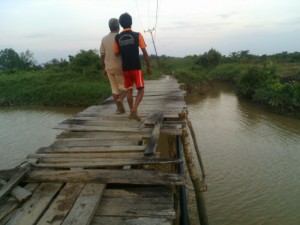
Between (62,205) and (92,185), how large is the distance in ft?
1.14

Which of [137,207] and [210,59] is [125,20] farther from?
[210,59]

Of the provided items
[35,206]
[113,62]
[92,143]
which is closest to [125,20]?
[113,62]

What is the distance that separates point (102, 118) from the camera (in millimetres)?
5289

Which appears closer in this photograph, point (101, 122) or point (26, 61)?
point (101, 122)

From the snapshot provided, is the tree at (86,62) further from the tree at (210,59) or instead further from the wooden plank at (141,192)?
the wooden plank at (141,192)

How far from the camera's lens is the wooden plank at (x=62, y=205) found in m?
2.35

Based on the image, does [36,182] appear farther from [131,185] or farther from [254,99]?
[254,99]

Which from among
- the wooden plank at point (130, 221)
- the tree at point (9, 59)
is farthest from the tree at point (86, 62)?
the wooden plank at point (130, 221)

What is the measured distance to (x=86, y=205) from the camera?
2477mm

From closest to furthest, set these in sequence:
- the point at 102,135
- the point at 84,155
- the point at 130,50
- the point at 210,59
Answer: the point at 84,155
the point at 102,135
the point at 130,50
the point at 210,59

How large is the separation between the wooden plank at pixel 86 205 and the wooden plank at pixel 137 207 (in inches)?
2.9

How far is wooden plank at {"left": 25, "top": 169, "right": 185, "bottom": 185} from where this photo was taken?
9.00 feet

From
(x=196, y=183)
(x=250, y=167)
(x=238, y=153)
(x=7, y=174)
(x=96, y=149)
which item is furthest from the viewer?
(x=238, y=153)

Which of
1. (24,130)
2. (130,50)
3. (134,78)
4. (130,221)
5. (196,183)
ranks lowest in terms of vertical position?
(24,130)
